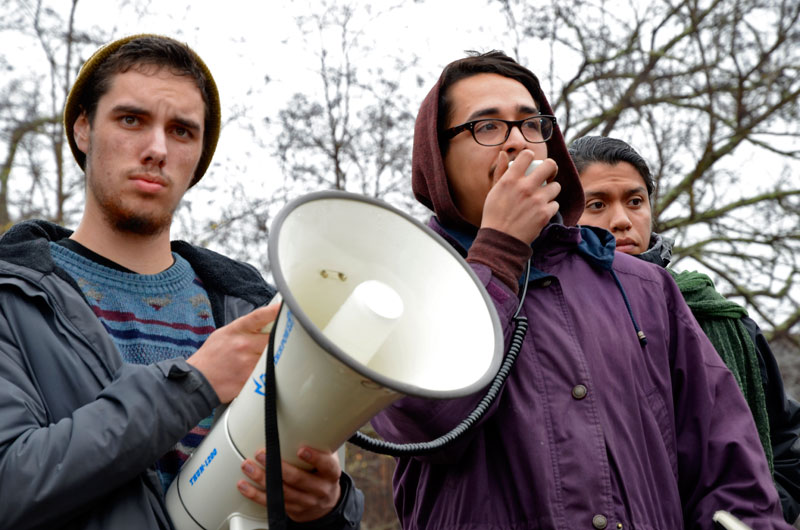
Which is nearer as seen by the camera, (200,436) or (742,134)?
(200,436)

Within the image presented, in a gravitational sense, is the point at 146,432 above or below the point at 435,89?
below

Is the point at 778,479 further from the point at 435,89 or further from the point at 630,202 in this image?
the point at 435,89

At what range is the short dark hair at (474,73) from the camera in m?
2.47

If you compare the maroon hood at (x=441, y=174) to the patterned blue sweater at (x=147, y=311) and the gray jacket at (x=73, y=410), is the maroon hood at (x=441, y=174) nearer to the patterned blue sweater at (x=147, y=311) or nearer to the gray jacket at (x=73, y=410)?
the patterned blue sweater at (x=147, y=311)

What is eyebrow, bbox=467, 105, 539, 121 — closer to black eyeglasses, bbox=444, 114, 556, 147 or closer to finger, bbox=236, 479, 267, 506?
black eyeglasses, bbox=444, 114, 556, 147

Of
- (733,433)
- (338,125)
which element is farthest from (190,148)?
(338,125)

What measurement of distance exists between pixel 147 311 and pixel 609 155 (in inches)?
71.2

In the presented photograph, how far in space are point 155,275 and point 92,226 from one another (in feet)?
0.70

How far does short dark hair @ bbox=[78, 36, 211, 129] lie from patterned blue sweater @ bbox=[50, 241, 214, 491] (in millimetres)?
459

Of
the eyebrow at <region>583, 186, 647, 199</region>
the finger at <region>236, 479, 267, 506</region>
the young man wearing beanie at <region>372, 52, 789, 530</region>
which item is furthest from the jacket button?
the eyebrow at <region>583, 186, 647, 199</region>

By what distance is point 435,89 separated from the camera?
2477 millimetres

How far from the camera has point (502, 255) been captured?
2.04m

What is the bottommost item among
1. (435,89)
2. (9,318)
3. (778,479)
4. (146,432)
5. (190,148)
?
(778,479)

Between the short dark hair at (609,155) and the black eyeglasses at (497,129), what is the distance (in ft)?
2.44
